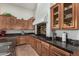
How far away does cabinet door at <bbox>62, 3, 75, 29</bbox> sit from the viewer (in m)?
2.20

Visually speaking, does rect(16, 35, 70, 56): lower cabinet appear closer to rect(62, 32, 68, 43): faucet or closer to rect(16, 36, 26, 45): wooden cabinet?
rect(16, 36, 26, 45): wooden cabinet

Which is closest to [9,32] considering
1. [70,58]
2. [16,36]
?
[16,36]

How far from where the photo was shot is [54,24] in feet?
10.1

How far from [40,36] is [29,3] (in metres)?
1.20

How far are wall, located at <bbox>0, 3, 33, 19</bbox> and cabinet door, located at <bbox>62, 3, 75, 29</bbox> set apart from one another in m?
0.67

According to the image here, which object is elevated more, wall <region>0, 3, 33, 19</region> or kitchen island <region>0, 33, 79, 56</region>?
wall <region>0, 3, 33, 19</region>

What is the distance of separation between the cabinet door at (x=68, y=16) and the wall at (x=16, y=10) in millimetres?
675

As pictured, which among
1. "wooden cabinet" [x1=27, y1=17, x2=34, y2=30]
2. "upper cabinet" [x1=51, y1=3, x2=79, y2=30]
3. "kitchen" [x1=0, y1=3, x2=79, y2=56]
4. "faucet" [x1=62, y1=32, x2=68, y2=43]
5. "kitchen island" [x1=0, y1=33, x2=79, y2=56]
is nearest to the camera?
"kitchen island" [x1=0, y1=33, x2=79, y2=56]

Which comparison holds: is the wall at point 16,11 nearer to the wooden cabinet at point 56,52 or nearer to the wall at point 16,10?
the wall at point 16,10

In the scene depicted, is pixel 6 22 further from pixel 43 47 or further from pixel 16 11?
pixel 43 47

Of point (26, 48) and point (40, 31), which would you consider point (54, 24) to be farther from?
point (26, 48)

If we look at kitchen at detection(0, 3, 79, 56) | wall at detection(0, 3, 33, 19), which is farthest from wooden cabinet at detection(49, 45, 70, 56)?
wall at detection(0, 3, 33, 19)

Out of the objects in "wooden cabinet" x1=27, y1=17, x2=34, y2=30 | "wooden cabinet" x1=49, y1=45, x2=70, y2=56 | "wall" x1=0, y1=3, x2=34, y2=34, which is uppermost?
"wall" x1=0, y1=3, x2=34, y2=34

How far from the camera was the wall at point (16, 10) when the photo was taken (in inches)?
93.4
